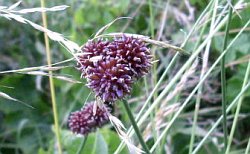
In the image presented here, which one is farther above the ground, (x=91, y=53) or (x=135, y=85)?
(x=91, y=53)

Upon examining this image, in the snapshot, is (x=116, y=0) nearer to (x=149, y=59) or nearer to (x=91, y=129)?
(x=91, y=129)

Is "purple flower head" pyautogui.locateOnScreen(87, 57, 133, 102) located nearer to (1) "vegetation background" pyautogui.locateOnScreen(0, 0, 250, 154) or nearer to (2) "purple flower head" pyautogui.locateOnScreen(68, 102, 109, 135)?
(2) "purple flower head" pyautogui.locateOnScreen(68, 102, 109, 135)

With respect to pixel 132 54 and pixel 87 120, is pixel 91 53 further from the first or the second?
pixel 87 120

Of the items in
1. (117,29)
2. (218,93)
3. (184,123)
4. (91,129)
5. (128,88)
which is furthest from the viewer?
(117,29)

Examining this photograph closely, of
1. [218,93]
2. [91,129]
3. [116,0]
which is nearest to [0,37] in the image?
[116,0]

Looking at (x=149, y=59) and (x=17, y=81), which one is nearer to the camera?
(x=149, y=59)

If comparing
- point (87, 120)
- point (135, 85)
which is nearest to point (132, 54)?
point (87, 120)

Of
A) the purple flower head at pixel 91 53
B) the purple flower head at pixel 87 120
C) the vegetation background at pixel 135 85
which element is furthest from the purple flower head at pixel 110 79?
the vegetation background at pixel 135 85

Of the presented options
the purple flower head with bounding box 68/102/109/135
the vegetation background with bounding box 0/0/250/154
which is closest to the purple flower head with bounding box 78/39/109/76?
the purple flower head with bounding box 68/102/109/135
